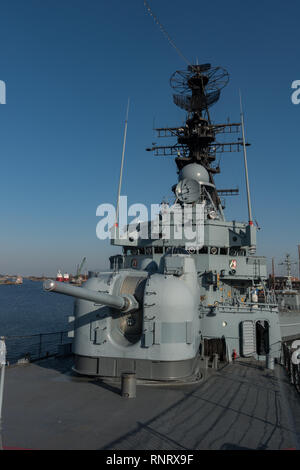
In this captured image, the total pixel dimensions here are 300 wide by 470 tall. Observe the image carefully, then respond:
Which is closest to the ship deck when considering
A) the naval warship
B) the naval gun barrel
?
the naval warship

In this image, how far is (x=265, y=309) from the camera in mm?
10484

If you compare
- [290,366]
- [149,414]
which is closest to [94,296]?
[149,414]

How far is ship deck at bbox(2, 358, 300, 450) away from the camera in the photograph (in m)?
4.37

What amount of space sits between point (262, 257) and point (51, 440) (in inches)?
412

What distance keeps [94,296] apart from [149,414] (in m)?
2.21

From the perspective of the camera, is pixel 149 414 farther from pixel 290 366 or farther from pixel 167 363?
pixel 290 366

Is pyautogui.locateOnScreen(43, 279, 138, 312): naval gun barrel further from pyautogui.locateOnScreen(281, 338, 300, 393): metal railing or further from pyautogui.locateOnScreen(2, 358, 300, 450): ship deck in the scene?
pyautogui.locateOnScreen(281, 338, 300, 393): metal railing

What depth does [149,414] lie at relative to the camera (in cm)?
541

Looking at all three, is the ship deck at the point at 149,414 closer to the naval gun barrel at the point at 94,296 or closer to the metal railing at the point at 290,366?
the metal railing at the point at 290,366

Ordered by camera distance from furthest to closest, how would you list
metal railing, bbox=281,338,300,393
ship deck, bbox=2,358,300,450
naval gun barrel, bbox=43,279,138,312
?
metal railing, bbox=281,338,300,393 → naval gun barrel, bbox=43,279,138,312 → ship deck, bbox=2,358,300,450

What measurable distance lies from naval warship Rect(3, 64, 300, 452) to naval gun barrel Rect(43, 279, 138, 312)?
0.03 meters

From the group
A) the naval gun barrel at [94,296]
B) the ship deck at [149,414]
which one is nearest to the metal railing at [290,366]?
the ship deck at [149,414]

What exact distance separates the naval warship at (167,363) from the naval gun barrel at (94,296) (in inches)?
1.1

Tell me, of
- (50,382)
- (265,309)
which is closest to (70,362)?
(50,382)
